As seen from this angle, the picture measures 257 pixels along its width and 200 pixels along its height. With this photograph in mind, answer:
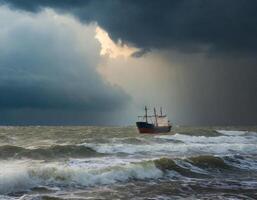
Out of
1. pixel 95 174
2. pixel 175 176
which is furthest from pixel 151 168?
pixel 95 174

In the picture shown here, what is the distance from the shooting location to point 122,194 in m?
16.8

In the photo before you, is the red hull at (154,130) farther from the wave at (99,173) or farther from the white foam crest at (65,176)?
the white foam crest at (65,176)

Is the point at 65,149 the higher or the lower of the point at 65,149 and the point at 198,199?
the higher

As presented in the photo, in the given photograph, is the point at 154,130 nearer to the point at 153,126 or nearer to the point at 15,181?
the point at 153,126

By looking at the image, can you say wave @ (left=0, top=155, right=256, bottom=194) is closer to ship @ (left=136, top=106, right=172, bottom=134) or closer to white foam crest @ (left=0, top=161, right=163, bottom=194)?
white foam crest @ (left=0, top=161, right=163, bottom=194)

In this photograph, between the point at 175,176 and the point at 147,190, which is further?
the point at 175,176

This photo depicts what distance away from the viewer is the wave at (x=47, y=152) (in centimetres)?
3141

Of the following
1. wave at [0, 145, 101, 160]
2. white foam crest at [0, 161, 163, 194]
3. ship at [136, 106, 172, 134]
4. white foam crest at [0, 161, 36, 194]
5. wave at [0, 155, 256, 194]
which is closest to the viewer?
white foam crest at [0, 161, 36, 194]

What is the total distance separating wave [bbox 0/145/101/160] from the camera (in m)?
31.4

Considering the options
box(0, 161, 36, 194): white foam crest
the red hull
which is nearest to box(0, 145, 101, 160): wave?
box(0, 161, 36, 194): white foam crest

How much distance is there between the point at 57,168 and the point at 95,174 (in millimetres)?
2013

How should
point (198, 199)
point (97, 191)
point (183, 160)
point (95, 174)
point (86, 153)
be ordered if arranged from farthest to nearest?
point (86, 153) → point (183, 160) → point (95, 174) → point (97, 191) → point (198, 199)

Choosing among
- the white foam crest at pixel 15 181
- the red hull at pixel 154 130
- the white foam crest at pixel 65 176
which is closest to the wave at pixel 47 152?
the white foam crest at pixel 65 176

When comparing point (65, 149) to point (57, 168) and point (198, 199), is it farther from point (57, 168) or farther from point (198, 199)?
point (198, 199)
